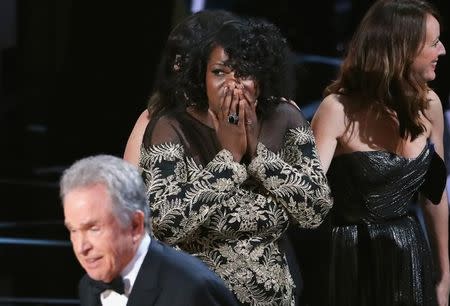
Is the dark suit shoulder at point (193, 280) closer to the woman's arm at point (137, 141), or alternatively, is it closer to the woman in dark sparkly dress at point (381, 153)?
the woman's arm at point (137, 141)

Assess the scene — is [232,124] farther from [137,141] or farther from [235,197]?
[137,141]

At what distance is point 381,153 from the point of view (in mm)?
3420

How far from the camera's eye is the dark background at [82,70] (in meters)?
6.97

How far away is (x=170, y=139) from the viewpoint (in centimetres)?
290

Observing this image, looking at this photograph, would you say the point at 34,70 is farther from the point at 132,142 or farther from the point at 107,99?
the point at 132,142

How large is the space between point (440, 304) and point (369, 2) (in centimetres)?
368

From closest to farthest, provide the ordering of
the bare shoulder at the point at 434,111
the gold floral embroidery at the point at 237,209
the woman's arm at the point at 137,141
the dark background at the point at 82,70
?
the gold floral embroidery at the point at 237,209, the woman's arm at the point at 137,141, the bare shoulder at the point at 434,111, the dark background at the point at 82,70

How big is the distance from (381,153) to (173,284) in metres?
1.38

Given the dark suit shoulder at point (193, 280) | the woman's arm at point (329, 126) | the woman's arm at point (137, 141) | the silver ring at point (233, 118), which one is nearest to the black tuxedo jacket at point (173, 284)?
the dark suit shoulder at point (193, 280)

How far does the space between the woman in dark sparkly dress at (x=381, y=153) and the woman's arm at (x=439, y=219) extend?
0.06 meters

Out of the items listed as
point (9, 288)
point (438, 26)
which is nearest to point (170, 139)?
point (438, 26)

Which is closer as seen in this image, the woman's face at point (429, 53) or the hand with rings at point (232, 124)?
the hand with rings at point (232, 124)

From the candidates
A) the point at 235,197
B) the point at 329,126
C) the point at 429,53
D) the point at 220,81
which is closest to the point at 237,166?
the point at 235,197

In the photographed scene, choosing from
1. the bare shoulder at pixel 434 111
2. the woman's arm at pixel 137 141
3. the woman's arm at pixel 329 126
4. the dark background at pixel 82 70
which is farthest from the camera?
the dark background at pixel 82 70
